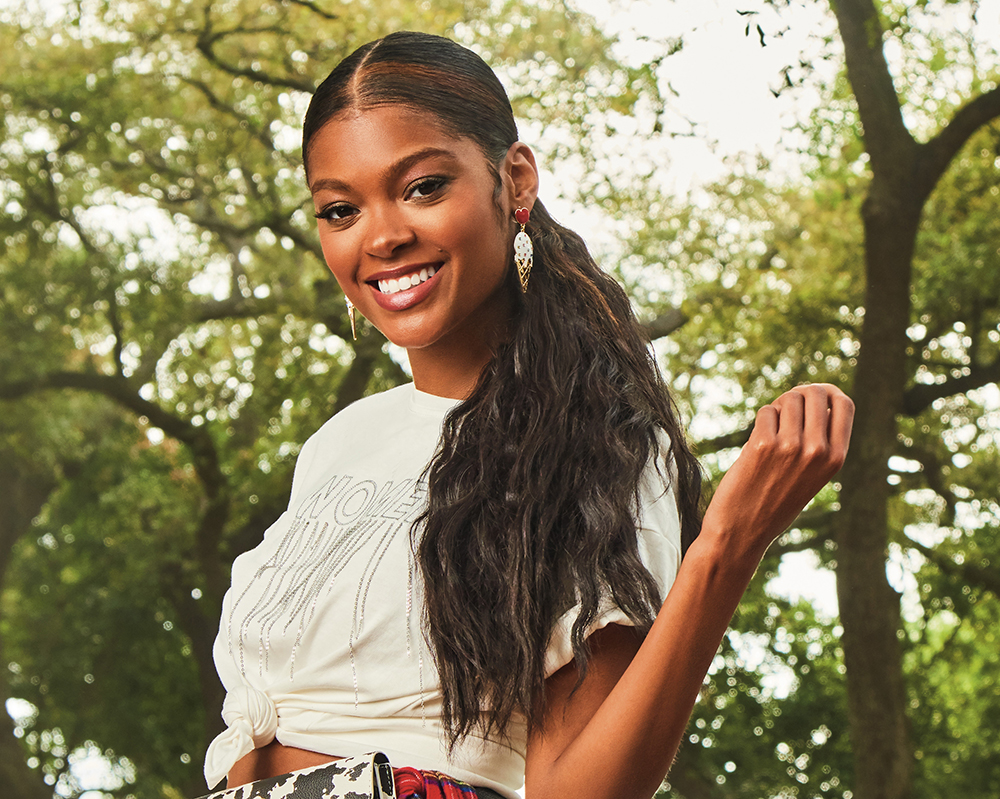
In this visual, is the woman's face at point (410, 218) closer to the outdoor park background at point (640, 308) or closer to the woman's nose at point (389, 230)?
the woman's nose at point (389, 230)

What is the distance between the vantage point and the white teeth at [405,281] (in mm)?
1481

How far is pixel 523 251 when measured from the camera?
153cm

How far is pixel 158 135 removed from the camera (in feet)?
27.6

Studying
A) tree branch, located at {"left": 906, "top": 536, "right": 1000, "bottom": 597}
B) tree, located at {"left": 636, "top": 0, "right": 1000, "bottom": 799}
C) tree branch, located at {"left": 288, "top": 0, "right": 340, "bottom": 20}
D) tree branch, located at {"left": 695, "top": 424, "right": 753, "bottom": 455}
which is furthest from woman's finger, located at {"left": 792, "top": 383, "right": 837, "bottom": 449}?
tree branch, located at {"left": 906, "top": 536, "right": 1000, "bottom": 597}

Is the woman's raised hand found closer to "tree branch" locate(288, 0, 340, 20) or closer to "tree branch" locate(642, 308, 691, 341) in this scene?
"tree branch" locate(288, 0, 340, 20)

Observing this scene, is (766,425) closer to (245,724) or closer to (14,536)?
(245,724)

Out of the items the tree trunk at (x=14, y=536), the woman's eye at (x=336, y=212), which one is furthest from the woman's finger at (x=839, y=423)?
the tree trunk at (x=14, y=536)

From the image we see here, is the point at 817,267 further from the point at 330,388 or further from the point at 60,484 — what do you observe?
the point at 60,484

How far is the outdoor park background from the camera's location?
610 cm

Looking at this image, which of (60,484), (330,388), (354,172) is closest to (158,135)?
(330,388)

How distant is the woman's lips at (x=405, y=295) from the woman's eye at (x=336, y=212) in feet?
0.30

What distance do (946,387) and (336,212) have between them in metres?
6.08

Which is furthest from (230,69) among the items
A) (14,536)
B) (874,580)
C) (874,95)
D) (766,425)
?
(766,425)

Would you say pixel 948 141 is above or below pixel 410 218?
above
